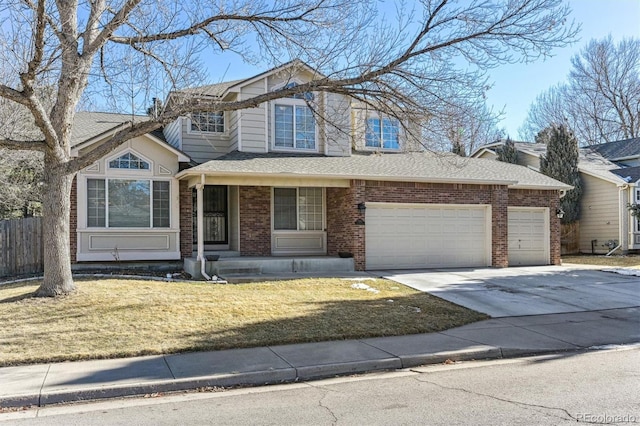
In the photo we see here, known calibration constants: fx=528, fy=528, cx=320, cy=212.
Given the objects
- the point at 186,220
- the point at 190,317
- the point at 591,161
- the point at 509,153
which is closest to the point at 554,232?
the point at 509,153

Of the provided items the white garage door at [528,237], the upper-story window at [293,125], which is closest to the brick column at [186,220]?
the upper-story window at [293,125]

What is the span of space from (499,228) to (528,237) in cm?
225

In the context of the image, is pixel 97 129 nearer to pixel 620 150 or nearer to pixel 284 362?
pixel 284 362

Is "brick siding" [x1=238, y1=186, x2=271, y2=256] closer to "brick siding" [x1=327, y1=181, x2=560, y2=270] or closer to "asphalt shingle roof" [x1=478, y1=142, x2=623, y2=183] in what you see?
"brick siding" [x1=327, y1=181, x2=560, y2=270]

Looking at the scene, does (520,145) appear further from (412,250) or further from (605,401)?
(605,401)

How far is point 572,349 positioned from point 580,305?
4119mm

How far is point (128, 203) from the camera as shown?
Answer: 16109 millimetres

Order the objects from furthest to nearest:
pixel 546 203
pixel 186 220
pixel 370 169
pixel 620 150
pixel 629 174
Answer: pixel 620 150
pixel 629 174
pixel 546 203
pixel 370 169
pixel 186 220

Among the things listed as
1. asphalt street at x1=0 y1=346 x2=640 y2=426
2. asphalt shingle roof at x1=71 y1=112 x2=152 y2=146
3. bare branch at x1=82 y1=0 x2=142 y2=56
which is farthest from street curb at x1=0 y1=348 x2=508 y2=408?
asphalt shingle roof at x1=71 y1=112 x2=152 y2=146

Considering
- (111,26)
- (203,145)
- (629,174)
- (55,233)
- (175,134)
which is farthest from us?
(629,174)

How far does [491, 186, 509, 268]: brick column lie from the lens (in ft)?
59.8

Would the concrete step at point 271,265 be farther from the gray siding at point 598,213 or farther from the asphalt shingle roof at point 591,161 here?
the asphalt shingle roof at point 591,161

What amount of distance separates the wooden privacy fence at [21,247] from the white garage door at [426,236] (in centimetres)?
993

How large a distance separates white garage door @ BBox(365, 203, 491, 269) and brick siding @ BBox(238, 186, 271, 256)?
3.36m
